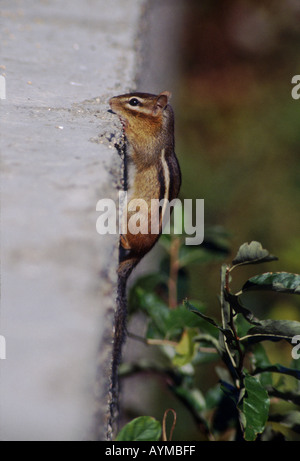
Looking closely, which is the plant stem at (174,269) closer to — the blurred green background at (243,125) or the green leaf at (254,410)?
the green leaf at (254,410)

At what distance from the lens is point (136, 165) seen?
→ 46.8 inches

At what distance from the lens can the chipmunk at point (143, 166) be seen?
3.17 ft

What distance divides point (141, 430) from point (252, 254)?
32cm

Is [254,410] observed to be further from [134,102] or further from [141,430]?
[134,102]

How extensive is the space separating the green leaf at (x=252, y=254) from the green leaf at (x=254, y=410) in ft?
0.61

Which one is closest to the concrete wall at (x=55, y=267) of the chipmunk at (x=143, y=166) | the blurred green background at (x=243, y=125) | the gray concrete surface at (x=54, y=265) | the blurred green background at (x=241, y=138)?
the gray concrete surface at (x=54, y=265)

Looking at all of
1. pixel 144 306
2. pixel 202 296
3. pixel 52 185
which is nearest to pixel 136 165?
pixel 144 306

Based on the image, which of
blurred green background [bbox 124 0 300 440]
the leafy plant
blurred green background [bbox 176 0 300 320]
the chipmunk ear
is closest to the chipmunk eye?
the chipmunk ear

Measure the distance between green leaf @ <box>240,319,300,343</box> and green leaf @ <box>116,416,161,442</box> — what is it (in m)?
0.19

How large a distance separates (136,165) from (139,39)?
616 mm

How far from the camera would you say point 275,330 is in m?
0.75

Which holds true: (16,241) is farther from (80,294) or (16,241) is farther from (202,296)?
(202,296)

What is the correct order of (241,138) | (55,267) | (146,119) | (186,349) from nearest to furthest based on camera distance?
1. (55,267)
2. (186,349)
3. (146,119)
4. (241,138)

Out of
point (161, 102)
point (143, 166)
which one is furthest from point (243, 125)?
point (143, 166)
